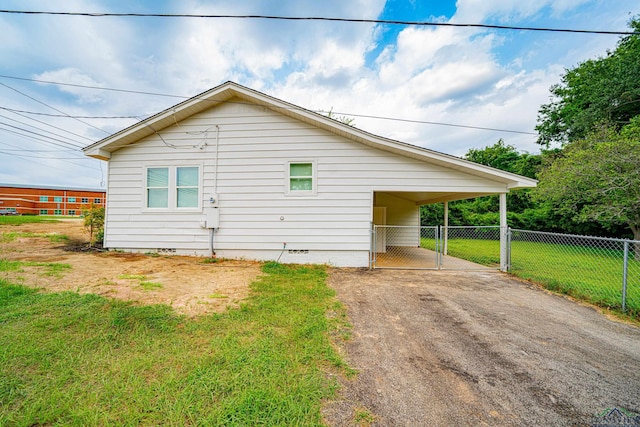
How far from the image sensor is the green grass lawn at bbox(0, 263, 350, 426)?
1.63 metres

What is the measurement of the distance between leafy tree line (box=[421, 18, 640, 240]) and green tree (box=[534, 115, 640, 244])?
0.08 feet

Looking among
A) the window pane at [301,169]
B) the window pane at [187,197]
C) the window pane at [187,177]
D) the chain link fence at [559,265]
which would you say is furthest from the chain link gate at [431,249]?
the window pane at [187,177]

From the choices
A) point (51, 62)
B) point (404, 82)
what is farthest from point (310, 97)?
point (51, 62)

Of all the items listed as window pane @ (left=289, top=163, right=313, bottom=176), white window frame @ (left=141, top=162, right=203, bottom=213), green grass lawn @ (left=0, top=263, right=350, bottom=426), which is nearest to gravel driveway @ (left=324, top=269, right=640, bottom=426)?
green grass lawn @ (left=0, top=263, right=350, bottom=426)

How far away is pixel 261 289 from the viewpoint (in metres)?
4.47

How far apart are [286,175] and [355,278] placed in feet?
11.5

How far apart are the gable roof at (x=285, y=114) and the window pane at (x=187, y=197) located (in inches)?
82.3

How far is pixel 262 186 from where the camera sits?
7059 millimetres

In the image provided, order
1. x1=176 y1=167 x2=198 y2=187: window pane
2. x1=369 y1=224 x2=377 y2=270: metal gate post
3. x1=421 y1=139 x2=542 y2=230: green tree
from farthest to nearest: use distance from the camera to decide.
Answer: x1=421 y1=139 x2=542 y2=230: green tree
x1=176 y1=167 x2=198 y2=187: window pane
x1=369 y1=224 x2=377 y2=270: metal gate post

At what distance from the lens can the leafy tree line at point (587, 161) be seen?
929cm

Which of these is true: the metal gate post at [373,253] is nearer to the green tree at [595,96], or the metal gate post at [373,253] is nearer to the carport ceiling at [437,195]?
the carport ceiling at [437,195]

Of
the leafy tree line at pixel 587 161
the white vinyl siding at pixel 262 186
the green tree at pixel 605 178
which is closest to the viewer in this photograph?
the white vinyl siding at pixel 262 186

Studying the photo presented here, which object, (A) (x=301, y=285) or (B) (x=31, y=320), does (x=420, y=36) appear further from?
(B) (x=31, y=320)

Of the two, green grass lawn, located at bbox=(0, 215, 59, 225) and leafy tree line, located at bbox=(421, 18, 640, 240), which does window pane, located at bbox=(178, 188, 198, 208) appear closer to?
leafy tree line, located at bbox=(421, 18, 640, 240)
